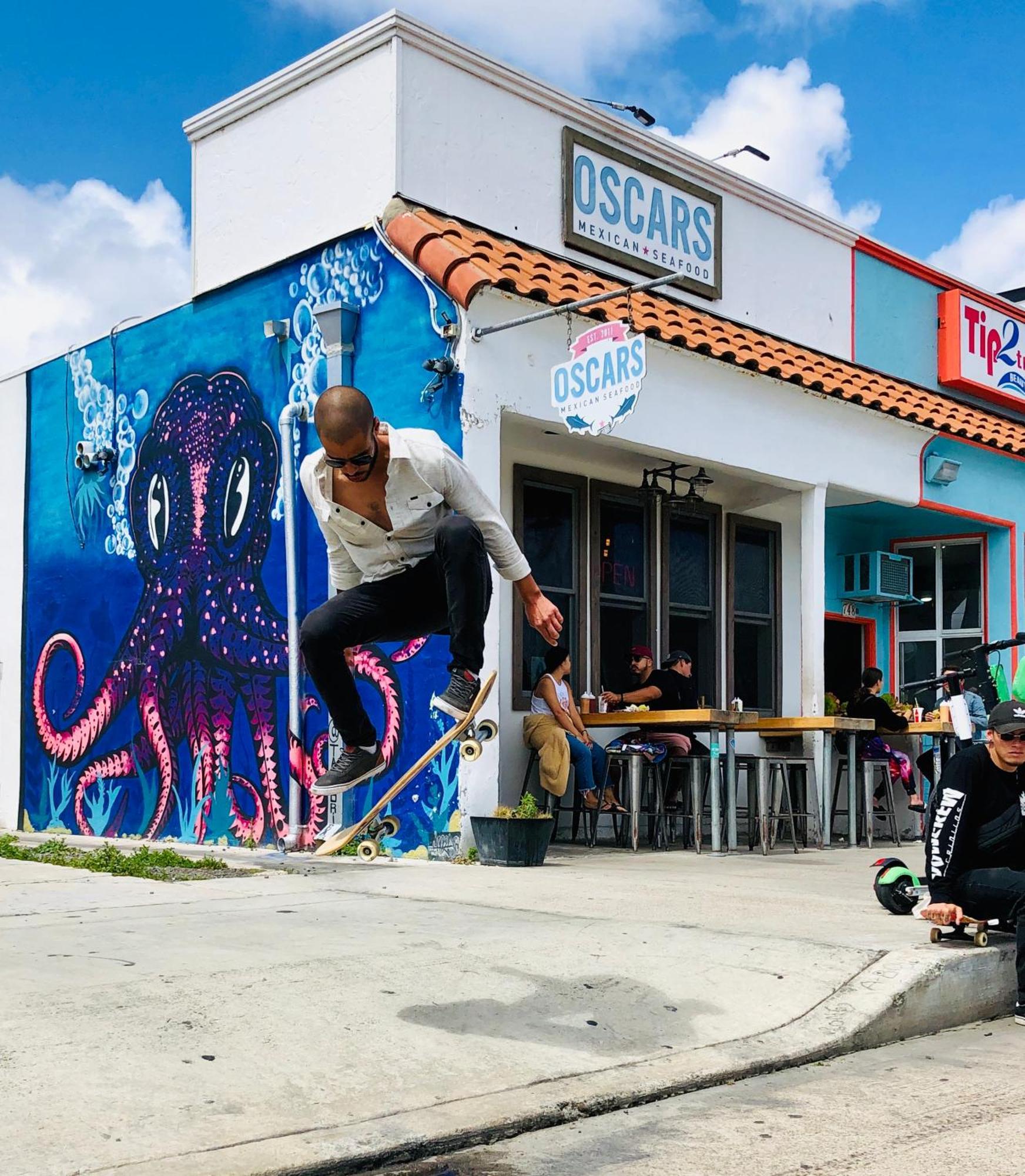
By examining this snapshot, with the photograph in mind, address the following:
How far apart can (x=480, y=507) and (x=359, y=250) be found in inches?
250

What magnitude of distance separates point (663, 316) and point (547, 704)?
3.51 metres

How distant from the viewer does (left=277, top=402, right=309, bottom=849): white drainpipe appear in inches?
443

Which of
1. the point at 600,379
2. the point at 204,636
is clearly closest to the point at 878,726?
the point at 600,379

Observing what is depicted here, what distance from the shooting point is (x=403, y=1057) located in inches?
186

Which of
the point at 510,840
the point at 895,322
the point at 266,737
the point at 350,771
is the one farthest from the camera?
the point at 895,322

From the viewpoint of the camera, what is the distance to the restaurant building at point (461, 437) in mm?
10742

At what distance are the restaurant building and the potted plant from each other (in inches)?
12.4

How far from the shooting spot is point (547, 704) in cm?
1109

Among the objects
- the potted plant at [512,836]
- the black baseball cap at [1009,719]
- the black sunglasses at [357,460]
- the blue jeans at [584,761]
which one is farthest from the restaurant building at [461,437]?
the black sunglasses at [357,460]

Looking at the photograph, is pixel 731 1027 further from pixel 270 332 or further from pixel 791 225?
pixel 791 225

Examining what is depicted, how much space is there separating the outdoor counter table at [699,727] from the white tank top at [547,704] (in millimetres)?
401

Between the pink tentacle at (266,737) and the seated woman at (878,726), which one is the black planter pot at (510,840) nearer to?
the pink tentacle at (266,737)

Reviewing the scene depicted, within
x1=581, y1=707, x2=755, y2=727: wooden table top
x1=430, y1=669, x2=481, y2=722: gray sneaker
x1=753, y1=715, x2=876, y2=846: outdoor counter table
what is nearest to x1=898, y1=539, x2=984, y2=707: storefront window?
x1=753, y1=715, x2=876, y2=846: outdoor counter table

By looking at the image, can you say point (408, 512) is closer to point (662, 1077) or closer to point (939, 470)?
point (662, 1077)
